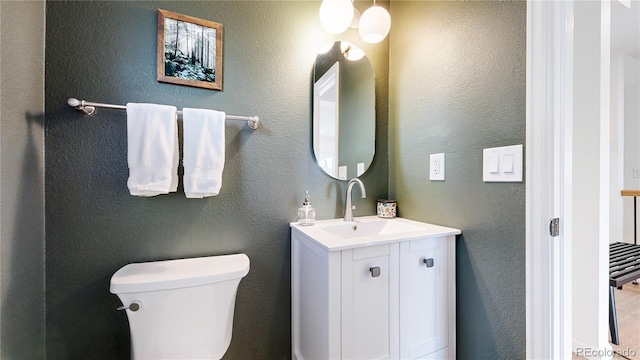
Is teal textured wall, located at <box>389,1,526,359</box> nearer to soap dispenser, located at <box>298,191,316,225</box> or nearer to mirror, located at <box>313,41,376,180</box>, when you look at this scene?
mirror, located at <box>313,41,376,180</box>

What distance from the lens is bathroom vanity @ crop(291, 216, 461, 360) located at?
841 millimetres

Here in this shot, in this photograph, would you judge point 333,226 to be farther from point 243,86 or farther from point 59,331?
point 59,331

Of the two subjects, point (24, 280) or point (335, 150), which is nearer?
point (24, 280)

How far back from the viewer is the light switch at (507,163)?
33.1 inches

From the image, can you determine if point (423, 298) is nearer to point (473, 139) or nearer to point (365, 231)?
point (365, 231)

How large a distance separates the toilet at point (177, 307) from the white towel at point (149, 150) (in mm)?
304

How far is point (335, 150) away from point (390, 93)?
1.65 ft

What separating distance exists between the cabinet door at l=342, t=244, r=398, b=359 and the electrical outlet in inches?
17.2

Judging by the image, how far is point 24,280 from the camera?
807 millimetres

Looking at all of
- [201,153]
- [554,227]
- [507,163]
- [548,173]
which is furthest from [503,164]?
[201,153]

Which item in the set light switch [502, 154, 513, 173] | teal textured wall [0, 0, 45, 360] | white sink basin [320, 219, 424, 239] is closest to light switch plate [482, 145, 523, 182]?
light switch [502, 154, 513, 173]

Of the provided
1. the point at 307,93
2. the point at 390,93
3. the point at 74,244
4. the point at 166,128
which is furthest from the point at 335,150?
the point at 74,244

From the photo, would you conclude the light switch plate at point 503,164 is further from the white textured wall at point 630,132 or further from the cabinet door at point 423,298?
the white textured wall at point 630,132

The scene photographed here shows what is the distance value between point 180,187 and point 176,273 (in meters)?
0.37
